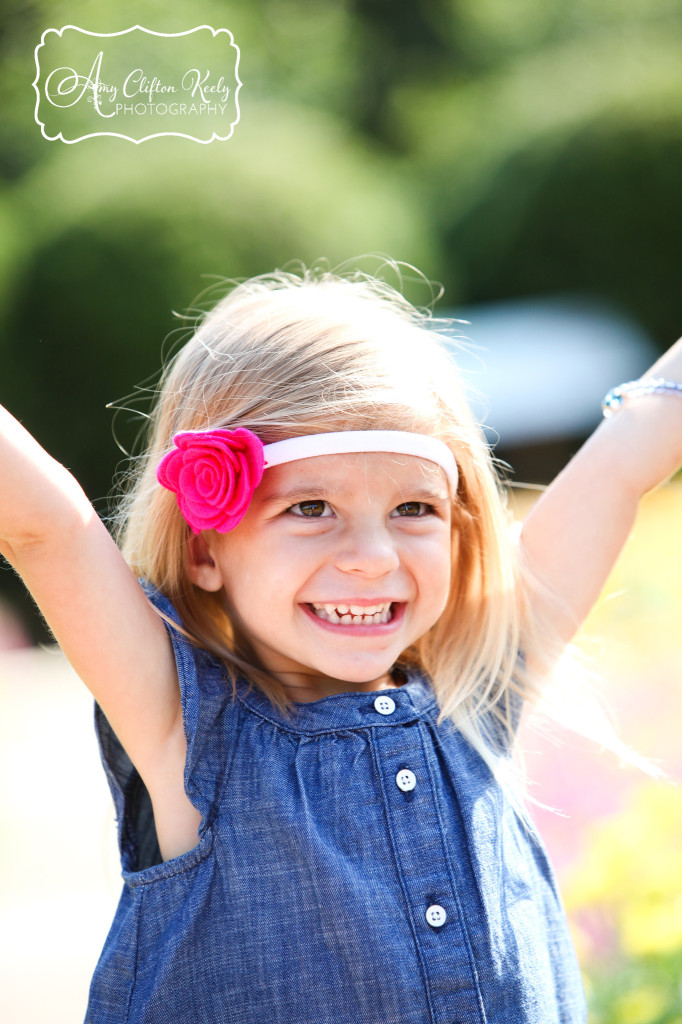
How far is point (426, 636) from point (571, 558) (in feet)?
1.02

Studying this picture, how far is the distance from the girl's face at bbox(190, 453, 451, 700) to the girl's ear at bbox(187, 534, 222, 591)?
0.7 inches

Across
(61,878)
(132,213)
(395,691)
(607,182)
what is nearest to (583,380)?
(607,182)

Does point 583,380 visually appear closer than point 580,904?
No

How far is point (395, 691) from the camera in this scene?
1.75 metres

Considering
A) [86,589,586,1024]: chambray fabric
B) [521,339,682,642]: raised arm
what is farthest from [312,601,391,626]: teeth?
[521,339,682,642]: raised arm

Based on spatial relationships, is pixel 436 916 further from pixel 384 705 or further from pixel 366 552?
pixel 366 552

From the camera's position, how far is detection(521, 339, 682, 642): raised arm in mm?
1951

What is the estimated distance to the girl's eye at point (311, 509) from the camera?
1.65 m

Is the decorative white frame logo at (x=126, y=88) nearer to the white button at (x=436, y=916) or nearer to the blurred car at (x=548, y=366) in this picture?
the white button at (x=436, y=916)

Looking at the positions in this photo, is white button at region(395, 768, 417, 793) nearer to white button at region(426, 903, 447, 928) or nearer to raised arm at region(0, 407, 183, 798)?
white button at region(426, 903, 447, 928)

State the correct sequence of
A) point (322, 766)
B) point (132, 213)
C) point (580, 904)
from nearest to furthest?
point (322, 766)
point (580, 904)
point (132, 213)

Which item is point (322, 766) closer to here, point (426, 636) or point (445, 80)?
point (426, 636)

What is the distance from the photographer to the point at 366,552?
161cm

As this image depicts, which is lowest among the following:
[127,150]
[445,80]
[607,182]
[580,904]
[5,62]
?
[580,904]
